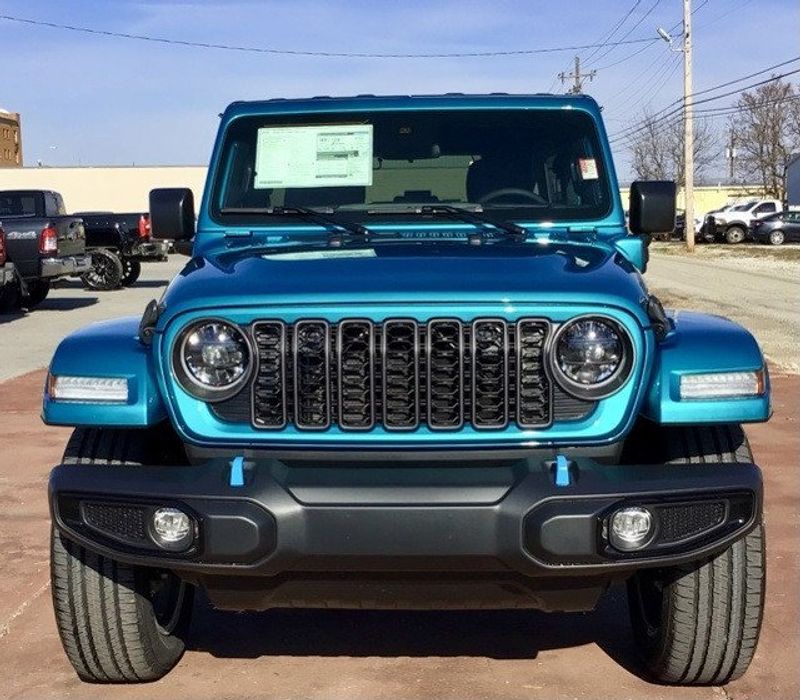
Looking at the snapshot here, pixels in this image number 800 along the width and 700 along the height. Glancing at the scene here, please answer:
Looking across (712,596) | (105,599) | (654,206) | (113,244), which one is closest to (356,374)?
(105,599)

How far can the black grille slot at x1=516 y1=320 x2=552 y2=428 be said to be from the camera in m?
3.33

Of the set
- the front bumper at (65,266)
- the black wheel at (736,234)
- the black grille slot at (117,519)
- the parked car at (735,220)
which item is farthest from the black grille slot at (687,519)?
the black wheel at (736,234)

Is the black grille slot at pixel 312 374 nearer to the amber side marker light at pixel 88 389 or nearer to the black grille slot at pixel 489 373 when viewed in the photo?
the black grille slot at pixel 489 373

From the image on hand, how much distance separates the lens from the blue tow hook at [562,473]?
321 cm

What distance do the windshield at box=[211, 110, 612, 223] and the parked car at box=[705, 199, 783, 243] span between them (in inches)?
1767

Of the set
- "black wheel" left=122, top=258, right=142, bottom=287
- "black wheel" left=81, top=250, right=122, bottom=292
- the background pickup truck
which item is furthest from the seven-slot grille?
"black wheel" left=122, top=258, right=142, bottom=287

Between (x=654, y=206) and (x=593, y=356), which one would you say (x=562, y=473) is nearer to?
(x=593, y=356)

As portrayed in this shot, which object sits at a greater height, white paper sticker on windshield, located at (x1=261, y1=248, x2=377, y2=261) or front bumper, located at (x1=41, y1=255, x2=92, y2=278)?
white paper sticker on windshield, located at (x1=261, y1=248, x2=377, y2=261)

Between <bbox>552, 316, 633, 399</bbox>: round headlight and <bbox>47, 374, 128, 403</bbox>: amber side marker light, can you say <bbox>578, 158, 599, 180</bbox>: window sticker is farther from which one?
<bbox>47, 374, 128, 403</bbox>: amber side marker light

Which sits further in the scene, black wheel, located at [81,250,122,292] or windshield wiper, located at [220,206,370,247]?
black wheel, located at [81,250,122,292]

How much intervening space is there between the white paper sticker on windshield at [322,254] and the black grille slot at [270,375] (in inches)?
19.5

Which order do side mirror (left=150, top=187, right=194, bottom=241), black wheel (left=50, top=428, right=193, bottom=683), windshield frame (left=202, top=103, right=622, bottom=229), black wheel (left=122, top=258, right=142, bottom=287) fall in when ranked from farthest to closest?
black wheel (left=122, top=258, right=142, bottom=287), side mirror (left=150, top=187, right=194, bottom=241), windshield frame (left=202, top=103, right=622, bottom=229), black wheel (left=50, top=428, right=193, bottom=683)

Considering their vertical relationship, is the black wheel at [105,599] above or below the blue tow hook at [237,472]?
below

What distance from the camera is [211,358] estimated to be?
11.2 feet
